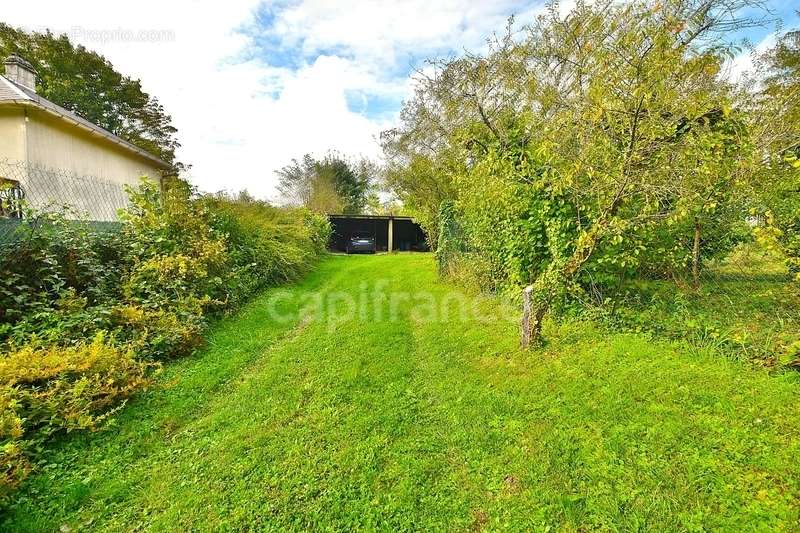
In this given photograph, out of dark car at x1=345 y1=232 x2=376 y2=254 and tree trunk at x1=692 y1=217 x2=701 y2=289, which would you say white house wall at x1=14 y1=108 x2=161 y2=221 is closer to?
tree trunk at x1=692 y1=217 x2=701 y2=289

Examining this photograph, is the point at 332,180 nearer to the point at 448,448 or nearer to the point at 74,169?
the point at 74,169

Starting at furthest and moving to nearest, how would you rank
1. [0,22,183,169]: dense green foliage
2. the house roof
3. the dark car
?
the dark car < [0,22,183,169]: dense green foliage < the house roof

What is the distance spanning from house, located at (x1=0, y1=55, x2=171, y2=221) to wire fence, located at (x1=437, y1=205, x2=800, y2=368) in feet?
26.0

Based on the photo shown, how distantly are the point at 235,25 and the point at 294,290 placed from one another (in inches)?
209

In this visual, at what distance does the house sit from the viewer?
686 cm

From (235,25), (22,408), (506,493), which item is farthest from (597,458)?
(235,25)

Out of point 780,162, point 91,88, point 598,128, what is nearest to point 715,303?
point 780,162

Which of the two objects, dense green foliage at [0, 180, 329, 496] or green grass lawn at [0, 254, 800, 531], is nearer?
green grass lawn at [0, 254, 800, 531]

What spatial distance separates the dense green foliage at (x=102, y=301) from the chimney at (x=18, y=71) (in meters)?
7.67

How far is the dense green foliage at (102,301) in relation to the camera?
8.30 feet

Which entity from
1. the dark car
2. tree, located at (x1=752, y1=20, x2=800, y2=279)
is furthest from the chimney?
tree, located at (x1=752, y1=20, x2=800, y2=279)

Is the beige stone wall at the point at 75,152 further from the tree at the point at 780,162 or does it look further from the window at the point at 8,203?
the tree at the point at 780,162

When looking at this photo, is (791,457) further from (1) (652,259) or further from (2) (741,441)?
(1) (652,259)

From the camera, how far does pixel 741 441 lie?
2131mm
